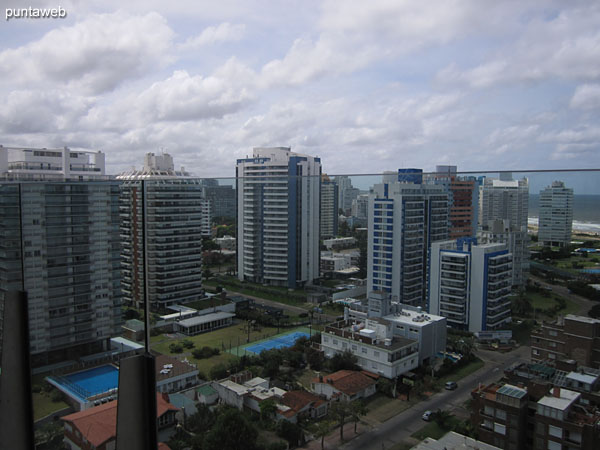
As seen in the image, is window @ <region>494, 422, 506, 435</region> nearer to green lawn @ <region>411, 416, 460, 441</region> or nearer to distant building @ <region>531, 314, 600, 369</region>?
green lawn @ <region>411, 416, 460, 441</region>

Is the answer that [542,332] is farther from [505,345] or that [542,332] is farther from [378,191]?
[378,191]

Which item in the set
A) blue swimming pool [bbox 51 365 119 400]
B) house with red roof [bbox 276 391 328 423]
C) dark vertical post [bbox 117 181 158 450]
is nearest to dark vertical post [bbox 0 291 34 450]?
dark vertical post [bbox 117 181 158 450]

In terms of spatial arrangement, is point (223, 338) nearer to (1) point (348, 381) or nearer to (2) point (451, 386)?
(1) point (348, 381)

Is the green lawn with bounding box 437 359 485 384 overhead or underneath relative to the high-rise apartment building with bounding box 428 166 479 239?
underneath

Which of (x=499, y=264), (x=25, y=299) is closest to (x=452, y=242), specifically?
(x=499, y=264)

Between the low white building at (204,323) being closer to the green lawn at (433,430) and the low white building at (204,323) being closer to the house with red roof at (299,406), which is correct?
the house with red roof at (299,406)

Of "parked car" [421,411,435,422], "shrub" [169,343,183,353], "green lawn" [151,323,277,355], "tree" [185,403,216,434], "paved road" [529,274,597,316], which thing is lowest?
"green lawn" [151,323,277,355]

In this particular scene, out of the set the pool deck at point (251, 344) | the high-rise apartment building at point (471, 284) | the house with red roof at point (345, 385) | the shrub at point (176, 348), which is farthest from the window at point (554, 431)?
the shrub at point (176, 348)
